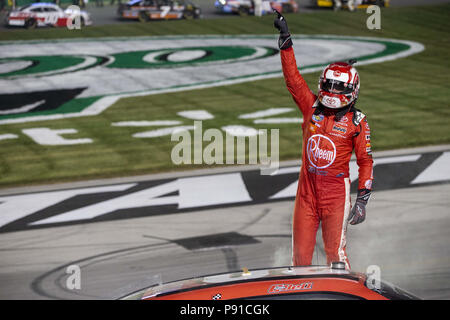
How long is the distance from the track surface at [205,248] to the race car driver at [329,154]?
5.23 ft

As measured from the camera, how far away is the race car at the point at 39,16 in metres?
31.4

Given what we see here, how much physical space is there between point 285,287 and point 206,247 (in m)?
4.43

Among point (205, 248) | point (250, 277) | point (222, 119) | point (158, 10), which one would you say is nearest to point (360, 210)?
point (250, 277)

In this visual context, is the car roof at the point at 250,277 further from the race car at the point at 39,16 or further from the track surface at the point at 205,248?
the race car at the point at 39,16

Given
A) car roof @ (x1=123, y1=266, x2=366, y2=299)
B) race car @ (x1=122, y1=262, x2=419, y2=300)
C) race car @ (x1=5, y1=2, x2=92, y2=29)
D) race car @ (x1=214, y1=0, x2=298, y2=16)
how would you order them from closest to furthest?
race car @ (x1=122, y1=262, x2=419, y2=300) → car roof @ (x1=123, y1=266, x2=366, y2=299) → race car @ (x1=5, y1=2, x2=92, y2=29) → race car @ (x1=214, y1=0, x2=298, y2=16)

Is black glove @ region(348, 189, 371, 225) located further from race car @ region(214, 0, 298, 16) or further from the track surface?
race car @ region(214, 0, 298, 16)

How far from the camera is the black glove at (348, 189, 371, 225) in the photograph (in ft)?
19.9

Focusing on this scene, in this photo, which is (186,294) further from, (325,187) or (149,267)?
(149,267)

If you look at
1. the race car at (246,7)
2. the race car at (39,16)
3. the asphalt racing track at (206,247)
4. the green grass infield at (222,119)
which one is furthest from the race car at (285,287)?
the race car at (246,7)

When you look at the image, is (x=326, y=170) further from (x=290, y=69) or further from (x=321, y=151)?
(x=290, y=69)

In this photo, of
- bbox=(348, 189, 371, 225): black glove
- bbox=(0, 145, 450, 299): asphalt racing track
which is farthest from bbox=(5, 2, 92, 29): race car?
bbox=(348, 189, 371, 225): black glove

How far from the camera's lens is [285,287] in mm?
4199

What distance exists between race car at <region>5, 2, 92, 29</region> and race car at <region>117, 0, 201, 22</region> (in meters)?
2.92
